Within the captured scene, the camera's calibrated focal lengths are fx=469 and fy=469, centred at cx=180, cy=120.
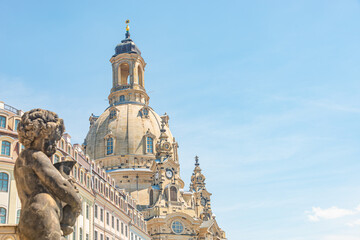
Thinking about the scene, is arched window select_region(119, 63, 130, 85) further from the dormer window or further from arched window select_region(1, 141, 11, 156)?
arched window select_region(1, 141, 11, 156)

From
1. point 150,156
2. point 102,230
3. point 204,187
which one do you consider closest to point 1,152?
point 102,230

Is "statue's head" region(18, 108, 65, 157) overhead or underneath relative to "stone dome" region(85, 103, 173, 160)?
underneath

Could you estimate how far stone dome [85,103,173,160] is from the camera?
10900cm

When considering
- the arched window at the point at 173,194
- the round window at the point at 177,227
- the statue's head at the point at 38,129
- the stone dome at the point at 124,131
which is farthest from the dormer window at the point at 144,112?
the statue's head at the point at 38,129

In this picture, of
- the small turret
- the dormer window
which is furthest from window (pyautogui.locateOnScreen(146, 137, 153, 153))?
the small turret

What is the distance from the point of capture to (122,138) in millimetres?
110125

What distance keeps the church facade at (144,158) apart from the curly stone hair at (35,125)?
84232 millimetres

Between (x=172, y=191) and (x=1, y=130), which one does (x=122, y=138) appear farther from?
(x=1, y=130)

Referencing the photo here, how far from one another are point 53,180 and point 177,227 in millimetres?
86508

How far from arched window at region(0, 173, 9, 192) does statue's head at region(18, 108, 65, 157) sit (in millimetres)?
31308

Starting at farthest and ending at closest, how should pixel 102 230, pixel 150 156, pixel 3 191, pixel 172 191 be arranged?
1. pixel 150 156
2. pixel 172 191
3. pixel 102 230
4. pixel 3 191

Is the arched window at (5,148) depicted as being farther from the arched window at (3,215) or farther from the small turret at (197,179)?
the small turret at (197,179)

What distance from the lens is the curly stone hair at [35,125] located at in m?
10.4

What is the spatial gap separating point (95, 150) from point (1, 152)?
7291 cm
